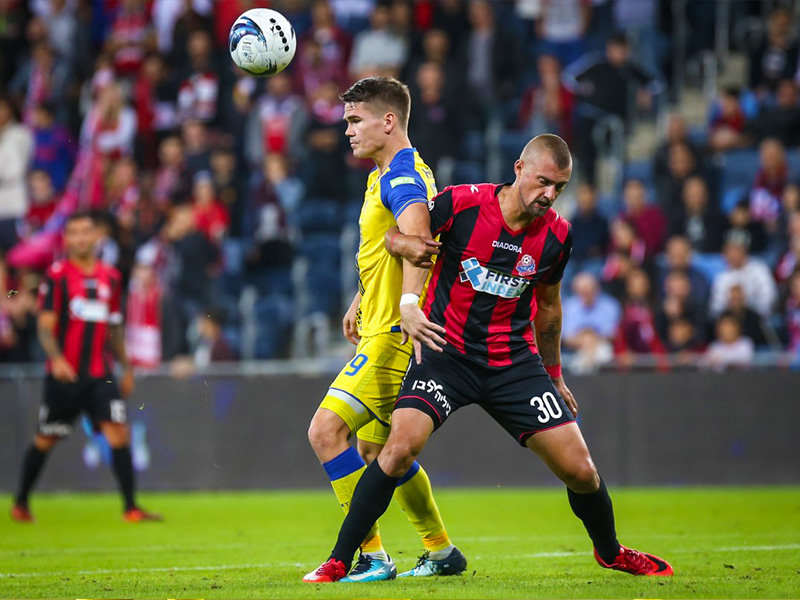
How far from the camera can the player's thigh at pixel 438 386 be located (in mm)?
6090

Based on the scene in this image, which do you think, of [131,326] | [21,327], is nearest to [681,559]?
[131,326]

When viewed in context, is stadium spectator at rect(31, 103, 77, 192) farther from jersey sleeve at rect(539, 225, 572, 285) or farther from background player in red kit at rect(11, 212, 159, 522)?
jersey sleeve at rect(539, 225, 572, 285)

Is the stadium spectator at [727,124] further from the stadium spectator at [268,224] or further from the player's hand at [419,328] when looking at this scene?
the player's hand at [419,328]

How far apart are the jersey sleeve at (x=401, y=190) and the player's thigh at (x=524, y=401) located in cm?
94

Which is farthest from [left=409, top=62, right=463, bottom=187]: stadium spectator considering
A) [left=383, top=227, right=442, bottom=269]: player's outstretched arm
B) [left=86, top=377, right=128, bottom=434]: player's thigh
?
[left=383, top=227, right=442, bottom=269]: player's outstretched arm

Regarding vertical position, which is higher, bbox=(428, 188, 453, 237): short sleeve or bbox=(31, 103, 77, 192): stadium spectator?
bbox=(31, 103, 77, 192): stadium spectator

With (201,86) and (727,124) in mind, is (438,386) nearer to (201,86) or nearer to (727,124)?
(727,124)

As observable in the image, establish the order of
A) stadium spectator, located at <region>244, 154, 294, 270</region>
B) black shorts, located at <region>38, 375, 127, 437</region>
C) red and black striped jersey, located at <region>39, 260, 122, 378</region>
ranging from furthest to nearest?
stadium spectator, located at <region>244, 154, 294, 270</region>
red and black striped jersey, located at <region>39, 260, 122, 378</region>
black shorts, located at <region>38, 375, 127, 437</region>

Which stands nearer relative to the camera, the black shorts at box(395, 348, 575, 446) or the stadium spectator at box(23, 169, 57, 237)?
the black shorts at box(395, 348, 575, 446)

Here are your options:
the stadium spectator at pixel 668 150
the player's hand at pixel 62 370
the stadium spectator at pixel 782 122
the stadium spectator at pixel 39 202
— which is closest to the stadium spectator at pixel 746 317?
the stadium spectator at pixel 668 150

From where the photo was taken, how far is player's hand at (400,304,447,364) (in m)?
5.88

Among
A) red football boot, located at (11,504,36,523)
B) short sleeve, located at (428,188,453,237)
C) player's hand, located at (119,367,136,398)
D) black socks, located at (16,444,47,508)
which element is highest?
short sleeve, located at (428,188,453,237)

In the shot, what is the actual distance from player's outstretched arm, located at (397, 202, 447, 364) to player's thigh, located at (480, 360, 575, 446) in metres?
0.41

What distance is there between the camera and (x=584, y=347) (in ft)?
44.0
